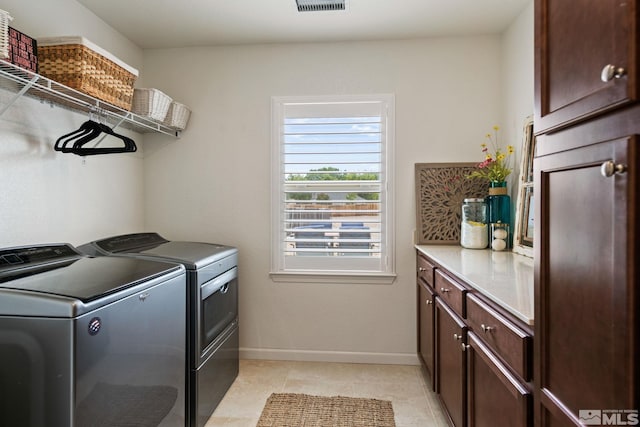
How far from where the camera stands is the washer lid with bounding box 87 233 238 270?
2.07 m

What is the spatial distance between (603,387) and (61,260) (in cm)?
212

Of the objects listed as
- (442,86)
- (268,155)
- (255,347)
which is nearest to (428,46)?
(442,86)

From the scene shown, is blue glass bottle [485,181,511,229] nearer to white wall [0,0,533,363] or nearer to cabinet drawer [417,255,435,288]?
white wall [0,0,533,363]

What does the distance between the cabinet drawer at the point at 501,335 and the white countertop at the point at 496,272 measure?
60 mm

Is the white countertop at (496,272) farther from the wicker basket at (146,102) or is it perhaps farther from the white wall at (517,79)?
the wicker basket at (146,102)

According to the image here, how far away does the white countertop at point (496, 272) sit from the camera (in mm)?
1204

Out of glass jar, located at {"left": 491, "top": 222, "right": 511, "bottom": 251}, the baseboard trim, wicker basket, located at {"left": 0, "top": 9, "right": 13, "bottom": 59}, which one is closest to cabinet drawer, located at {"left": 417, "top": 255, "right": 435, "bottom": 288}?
glass jar, located at {"left": 491, "top": 222, "right": 511, "bottom": 251}

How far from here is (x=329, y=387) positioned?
98.8 inches

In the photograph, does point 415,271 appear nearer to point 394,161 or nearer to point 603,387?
point 394,161

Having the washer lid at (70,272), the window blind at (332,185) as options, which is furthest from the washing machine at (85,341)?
the window blind at (332,185)

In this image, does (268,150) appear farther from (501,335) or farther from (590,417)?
(590,417)

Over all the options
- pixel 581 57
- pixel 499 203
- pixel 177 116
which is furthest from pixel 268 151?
pixel 581 57

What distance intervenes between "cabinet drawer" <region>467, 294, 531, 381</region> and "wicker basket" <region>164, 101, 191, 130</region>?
7.70ft

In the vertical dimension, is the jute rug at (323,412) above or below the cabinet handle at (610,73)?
below
